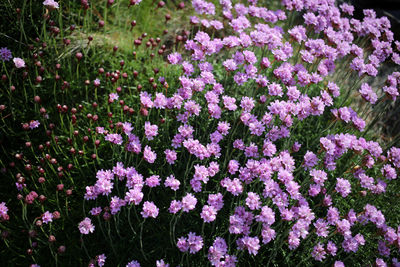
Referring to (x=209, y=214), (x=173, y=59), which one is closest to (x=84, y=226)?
(x=209, y=214)

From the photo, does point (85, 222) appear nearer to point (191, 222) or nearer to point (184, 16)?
point (191, 222)

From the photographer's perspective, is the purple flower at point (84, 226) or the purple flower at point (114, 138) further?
the purple flower at point (114, 138)

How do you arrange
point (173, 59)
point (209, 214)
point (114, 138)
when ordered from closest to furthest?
point (209, 214)
point (114, 138)
point (173, 59)

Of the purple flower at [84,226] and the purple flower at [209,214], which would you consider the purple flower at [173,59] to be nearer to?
the purple flower at [209,214]

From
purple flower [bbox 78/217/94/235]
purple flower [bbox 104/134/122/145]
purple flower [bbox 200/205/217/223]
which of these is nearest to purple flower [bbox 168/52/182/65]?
purple flower [bbox 104/134/122/145]

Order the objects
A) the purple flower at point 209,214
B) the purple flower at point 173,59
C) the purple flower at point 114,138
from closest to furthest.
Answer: the purple flower at point 209,214, the purple flower at point 114,138, the purple flower at point 173,59

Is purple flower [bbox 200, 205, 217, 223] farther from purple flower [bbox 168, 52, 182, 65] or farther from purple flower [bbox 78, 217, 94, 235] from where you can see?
purple flower [bbox 168, 52, 182, 65]

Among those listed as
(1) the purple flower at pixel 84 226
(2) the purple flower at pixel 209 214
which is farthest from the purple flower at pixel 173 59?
(1) the purple flower at pixel 84 226

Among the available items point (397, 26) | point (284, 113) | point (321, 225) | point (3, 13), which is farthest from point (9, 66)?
point (397, 26)

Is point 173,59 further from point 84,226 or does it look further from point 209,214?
point 84,226

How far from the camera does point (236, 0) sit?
6219 mm

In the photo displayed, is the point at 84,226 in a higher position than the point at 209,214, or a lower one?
lower

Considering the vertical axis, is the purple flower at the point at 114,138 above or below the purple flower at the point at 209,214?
above

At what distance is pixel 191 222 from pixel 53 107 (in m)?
2.09
